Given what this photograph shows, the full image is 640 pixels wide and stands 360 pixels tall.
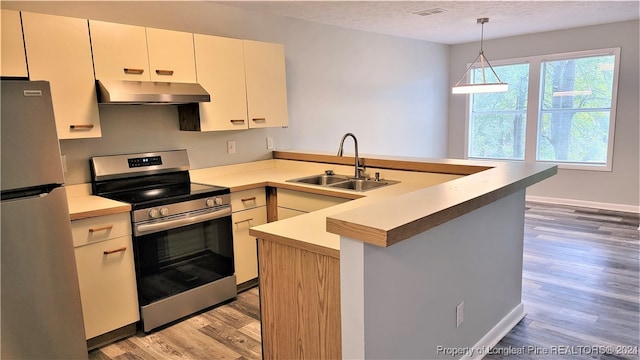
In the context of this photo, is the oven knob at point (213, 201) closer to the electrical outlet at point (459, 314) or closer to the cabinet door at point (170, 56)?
the cabinet door at point (170, 56)

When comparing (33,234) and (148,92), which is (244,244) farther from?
(33,234)

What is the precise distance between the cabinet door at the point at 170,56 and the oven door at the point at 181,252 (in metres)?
0.97

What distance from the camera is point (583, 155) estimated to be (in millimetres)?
5691

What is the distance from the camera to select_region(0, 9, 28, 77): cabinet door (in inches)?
87.8

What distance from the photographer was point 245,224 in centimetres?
319

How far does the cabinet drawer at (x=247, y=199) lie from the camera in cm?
311

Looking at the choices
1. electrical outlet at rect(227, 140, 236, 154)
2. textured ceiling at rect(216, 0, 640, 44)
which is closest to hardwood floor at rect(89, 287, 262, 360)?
electrical outlet at rect(227, 140, 236, 154)

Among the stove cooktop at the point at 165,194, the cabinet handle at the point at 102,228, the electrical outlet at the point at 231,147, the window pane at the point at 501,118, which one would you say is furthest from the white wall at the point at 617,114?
the cabinet handle at the point at 102,228

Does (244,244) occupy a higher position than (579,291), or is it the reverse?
(244,244)

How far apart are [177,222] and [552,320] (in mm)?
2464

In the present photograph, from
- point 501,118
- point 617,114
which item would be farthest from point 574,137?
point 501,118

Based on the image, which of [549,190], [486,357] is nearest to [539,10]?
[549,190]

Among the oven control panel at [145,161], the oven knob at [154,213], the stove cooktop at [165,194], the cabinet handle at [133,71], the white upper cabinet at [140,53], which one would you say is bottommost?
the oven knob at [154,213]

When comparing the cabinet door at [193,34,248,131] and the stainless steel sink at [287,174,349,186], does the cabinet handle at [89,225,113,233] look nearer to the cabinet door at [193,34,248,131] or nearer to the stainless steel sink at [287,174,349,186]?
the cabinet door at [193,34,248,131]
